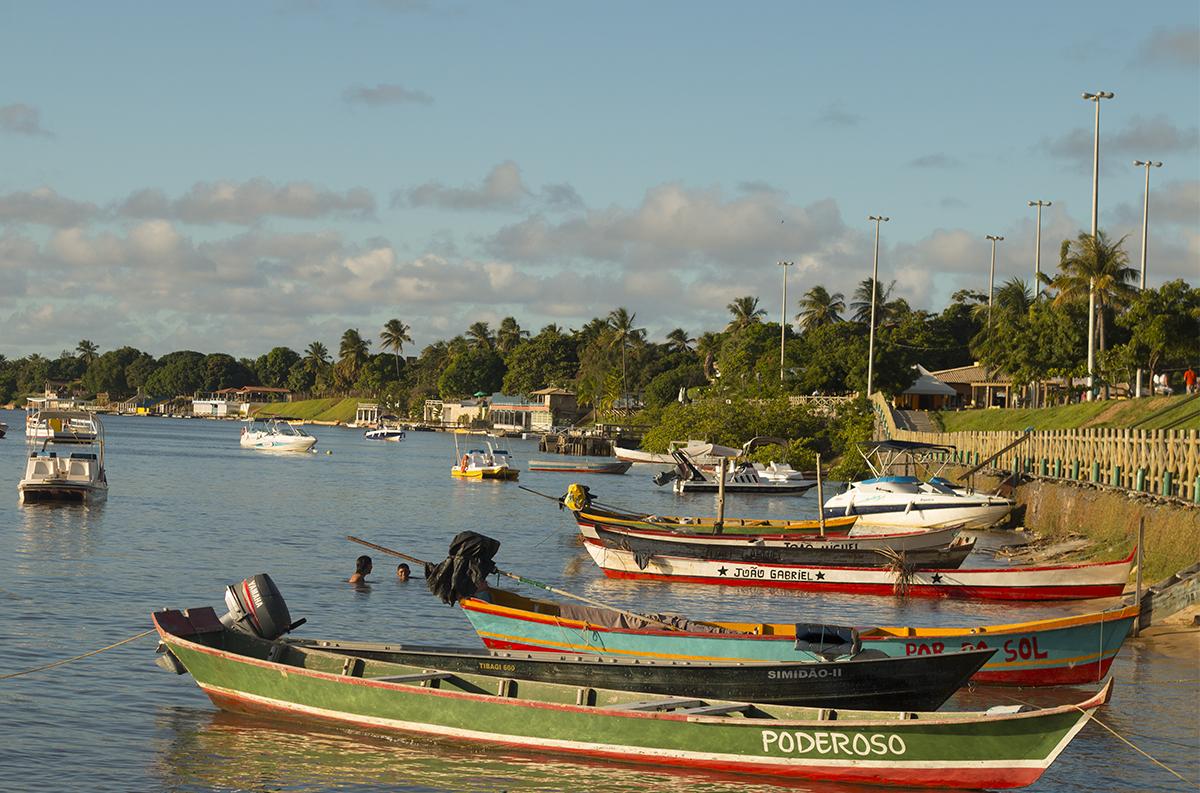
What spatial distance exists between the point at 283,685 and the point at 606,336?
165 meters

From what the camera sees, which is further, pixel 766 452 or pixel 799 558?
pixel 766 452

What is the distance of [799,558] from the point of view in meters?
30.9

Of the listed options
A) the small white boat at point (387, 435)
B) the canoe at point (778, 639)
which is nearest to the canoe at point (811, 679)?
the canoe at point (778, 639)

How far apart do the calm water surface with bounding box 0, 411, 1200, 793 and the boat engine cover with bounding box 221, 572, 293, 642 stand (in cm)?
130

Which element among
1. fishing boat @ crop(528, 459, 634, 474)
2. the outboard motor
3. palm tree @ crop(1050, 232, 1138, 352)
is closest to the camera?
the outboard motor

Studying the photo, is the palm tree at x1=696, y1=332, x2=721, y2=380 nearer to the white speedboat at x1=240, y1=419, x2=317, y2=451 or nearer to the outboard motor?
the white speedboat at x1=240, y1=419, x2=317, y2=451

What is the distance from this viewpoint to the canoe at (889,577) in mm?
25750

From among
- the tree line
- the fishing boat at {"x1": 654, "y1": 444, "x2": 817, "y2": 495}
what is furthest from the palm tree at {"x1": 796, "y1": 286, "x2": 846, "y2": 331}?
the fishing boat at {"x1": 654, "y1": 444, "x2": 817, "y2": 495}

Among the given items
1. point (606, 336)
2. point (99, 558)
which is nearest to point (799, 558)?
point (99, 558)

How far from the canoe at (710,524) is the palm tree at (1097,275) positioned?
1567 inches

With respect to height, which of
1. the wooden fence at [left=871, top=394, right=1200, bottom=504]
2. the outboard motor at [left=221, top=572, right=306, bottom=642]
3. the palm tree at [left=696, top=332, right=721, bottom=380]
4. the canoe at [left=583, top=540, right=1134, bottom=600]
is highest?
the palm tree at [left=696, top=332, right=721, bottom=380]

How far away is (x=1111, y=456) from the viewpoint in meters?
39.1

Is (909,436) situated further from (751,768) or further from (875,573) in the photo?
(751,768)

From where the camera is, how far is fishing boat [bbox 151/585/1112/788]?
1442cm
